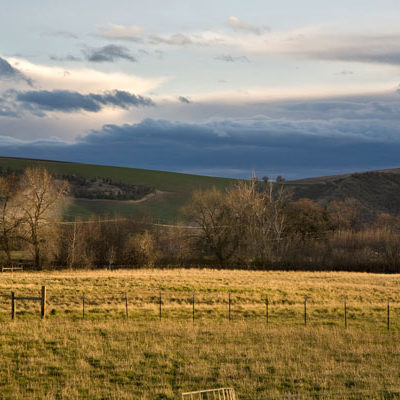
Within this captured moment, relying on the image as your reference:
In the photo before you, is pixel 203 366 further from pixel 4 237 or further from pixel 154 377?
pixel 4 237

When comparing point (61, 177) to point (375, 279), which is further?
point (61, 177)

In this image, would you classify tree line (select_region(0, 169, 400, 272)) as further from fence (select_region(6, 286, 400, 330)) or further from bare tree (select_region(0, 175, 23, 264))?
fence (select_region(6, 286, 400, 330))

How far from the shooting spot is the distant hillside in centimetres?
13975

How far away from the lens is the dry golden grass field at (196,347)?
56.6 ft

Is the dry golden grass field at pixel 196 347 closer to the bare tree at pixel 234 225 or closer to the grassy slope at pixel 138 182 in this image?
the bare tree at pixel 234 225

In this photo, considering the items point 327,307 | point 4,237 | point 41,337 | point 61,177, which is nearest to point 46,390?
Answer: point 41,337

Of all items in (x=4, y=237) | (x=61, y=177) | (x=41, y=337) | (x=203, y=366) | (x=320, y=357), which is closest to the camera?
(x=203, y=366)

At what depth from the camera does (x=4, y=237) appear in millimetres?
69000

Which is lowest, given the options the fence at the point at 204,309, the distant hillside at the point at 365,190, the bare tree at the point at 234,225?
the fence at the point at 204,309

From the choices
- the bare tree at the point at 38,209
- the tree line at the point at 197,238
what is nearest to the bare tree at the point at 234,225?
the tree line at the point at 197,238

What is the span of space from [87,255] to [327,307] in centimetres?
4756

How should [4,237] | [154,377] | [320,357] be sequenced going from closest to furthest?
1. [154,377]
2. [320,357]
3. [4,237]

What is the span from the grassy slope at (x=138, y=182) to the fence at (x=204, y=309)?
270 ft

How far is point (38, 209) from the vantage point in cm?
6806
